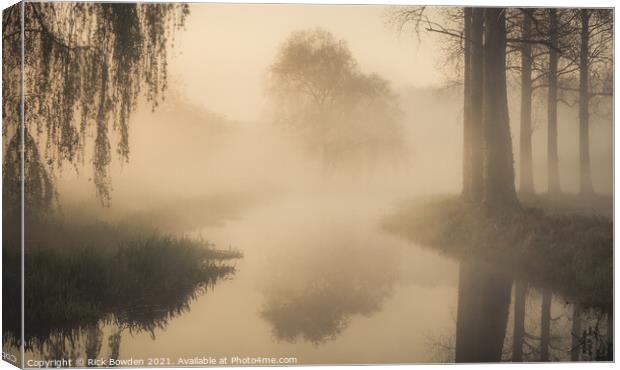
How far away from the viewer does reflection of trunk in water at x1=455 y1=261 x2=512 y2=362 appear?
270 inches

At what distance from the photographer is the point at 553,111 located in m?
7.07

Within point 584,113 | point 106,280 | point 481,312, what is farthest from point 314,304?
point 584,113

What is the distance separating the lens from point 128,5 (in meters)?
6.72

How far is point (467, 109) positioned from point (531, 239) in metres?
1.37

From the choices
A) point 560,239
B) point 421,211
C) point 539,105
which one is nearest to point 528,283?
point 560,239

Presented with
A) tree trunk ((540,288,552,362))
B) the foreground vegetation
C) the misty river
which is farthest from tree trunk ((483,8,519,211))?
the foreground vegetation

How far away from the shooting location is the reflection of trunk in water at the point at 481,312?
22.5 feet

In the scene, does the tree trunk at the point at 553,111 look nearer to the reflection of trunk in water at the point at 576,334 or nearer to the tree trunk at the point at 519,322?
the tree trunk at the point at 519,322

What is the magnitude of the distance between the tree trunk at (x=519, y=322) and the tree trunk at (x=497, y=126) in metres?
0.77

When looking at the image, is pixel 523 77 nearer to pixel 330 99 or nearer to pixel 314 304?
pixel 330 99

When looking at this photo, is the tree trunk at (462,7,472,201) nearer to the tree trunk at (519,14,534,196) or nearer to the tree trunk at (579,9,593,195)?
the tree trunk at (519,14,534,196)

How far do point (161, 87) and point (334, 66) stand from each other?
61.6 inches

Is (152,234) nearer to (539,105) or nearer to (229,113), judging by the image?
(229,113)

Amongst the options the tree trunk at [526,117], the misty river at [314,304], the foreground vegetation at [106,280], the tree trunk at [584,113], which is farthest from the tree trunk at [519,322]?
the foreground vegetation at [106,280]
